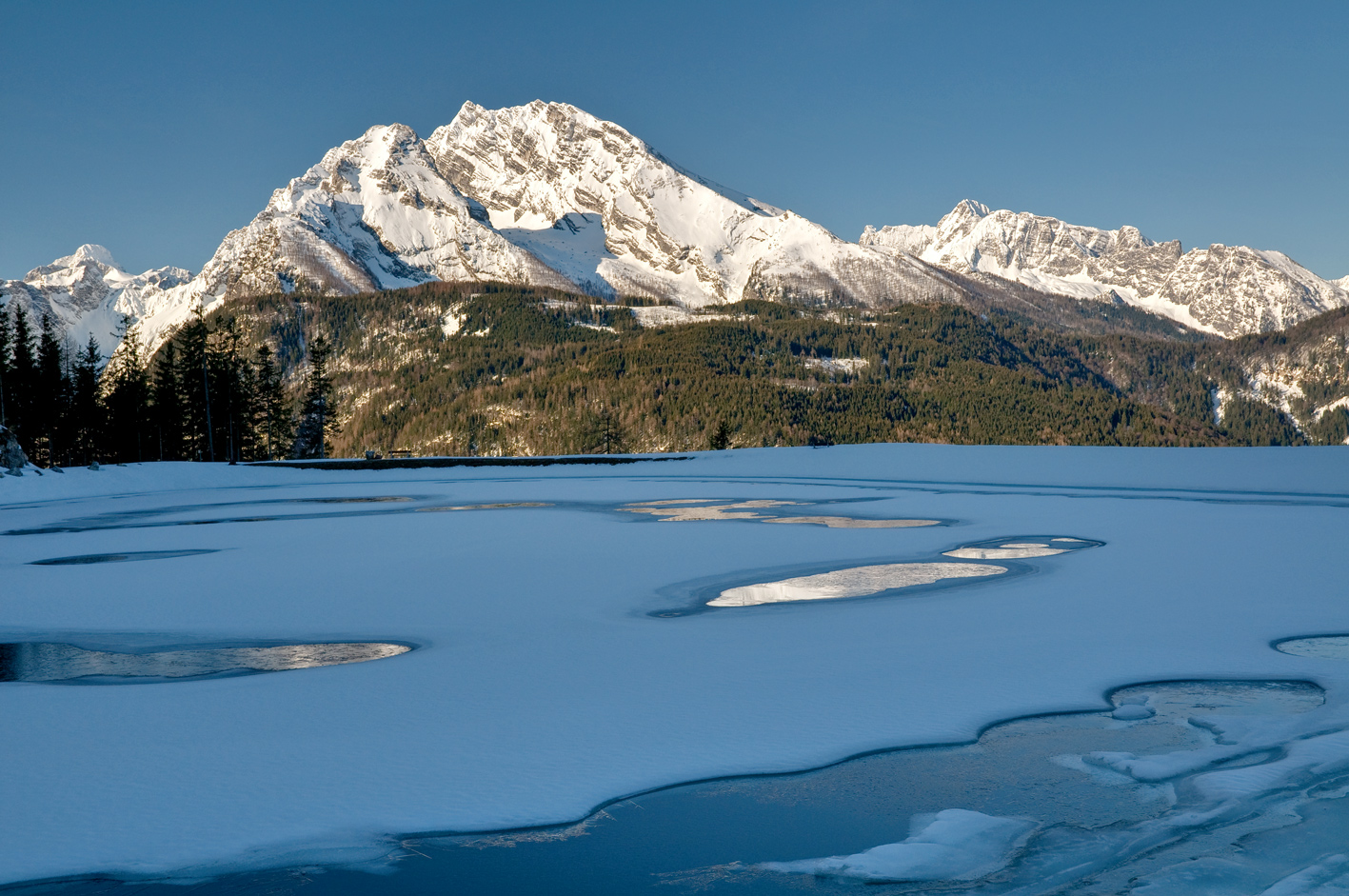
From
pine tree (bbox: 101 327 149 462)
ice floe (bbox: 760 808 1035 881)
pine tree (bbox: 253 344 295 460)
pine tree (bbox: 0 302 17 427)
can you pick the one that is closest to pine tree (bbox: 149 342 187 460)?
pine tree (bbox: 101 327 149 462)

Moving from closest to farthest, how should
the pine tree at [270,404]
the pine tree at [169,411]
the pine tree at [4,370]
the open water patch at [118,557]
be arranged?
the open water patch at [118,557] < the pine tree at [4,370] < the pine tree at [169,411] < the pine tree at [270,404]

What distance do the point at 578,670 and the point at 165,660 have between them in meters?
4.46

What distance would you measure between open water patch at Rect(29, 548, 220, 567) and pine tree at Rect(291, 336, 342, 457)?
237 feet

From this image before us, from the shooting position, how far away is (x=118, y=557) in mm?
19375

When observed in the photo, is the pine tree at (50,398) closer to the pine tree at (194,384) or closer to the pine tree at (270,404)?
the pine tree at (194,384)

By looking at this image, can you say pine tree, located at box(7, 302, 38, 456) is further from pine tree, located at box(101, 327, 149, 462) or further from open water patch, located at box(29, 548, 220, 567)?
open water patch, located at box(29, 548, 220, 567)

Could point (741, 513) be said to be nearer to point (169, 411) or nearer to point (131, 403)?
point (169, 411)

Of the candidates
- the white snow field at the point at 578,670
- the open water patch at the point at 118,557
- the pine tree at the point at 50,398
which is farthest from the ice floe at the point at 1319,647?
the pine tree at the point at 50,398

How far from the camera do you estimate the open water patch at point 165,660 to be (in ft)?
32.0

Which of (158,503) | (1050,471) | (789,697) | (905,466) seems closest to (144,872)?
(789,697)

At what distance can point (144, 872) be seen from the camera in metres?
5.46

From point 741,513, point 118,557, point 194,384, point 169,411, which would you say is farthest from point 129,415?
point 741,513

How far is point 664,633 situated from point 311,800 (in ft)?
18.5

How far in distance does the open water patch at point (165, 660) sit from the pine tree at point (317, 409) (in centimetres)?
8215
